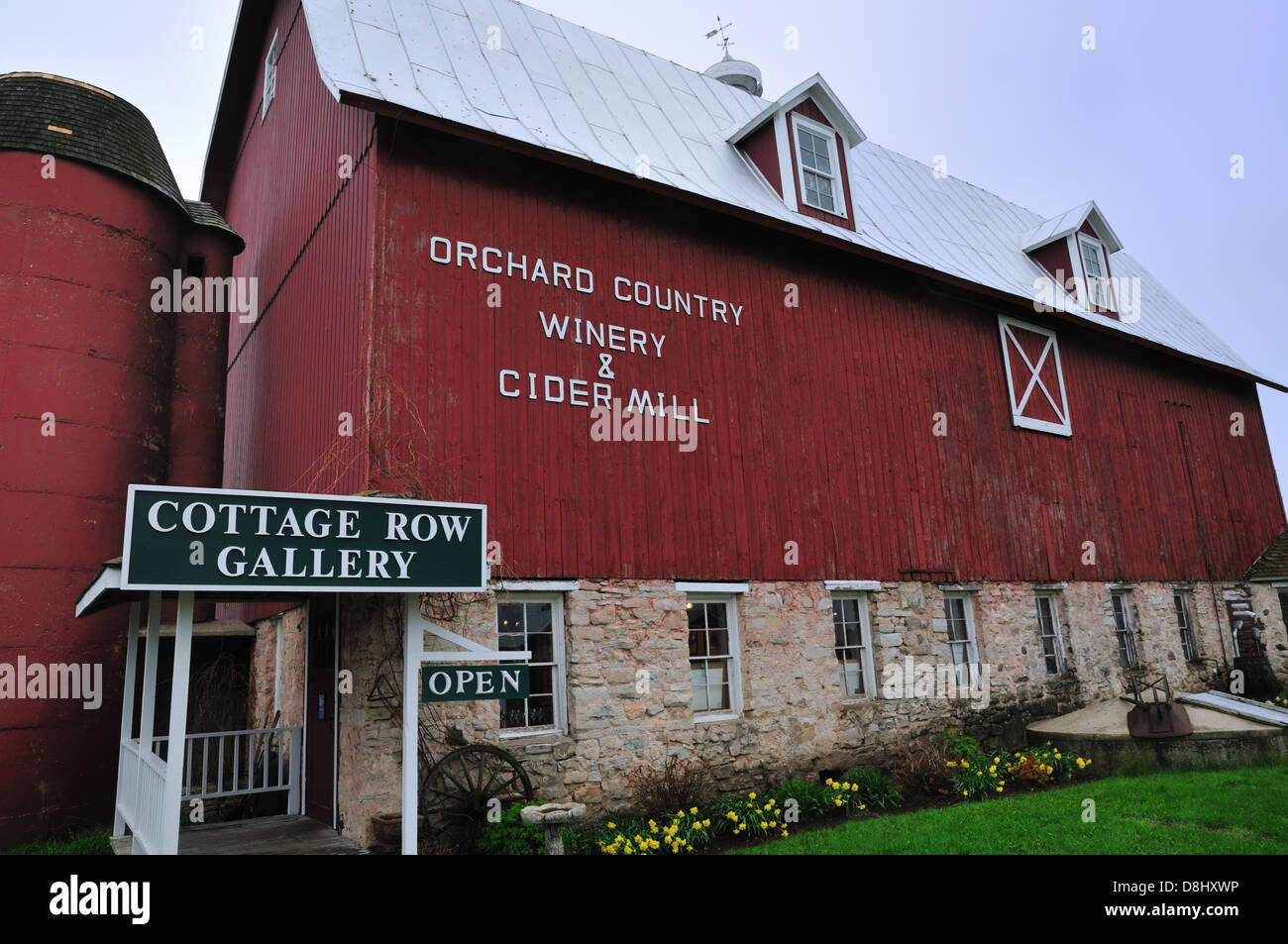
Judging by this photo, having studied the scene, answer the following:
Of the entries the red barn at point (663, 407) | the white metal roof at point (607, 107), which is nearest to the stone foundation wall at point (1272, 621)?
the red barn at point (663, 407)

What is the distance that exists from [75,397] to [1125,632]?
16682 mm

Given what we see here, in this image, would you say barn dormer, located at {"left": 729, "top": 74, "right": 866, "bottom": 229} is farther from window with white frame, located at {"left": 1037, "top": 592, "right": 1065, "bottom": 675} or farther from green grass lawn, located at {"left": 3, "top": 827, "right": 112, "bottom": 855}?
green grass lawn, located at {"left": 3, "top": 827, "right": 112, "bottom": 855}

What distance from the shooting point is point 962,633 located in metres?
13.4

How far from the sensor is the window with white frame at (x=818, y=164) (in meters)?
13.5

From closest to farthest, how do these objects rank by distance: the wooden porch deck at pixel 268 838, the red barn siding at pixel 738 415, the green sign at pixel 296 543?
the green sign at pixel 296 543 → the wooden porch deck at pixel 268 838 → the red barn siding at pixel 738 415

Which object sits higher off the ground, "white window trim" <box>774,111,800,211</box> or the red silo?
"white window trim" <box>774,111,800,211</box>

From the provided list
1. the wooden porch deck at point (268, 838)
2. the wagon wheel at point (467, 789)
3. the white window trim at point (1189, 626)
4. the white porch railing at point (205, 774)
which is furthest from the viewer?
the white window trim at point (1189, 626)

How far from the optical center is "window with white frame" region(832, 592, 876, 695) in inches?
461

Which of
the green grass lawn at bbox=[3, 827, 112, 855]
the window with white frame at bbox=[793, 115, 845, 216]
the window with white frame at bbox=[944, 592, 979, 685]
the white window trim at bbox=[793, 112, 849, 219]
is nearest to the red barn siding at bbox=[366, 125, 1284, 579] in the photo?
the window with white frame at bbox=[944, 592, 979, 685]

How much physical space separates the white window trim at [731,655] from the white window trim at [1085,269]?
1089 cm

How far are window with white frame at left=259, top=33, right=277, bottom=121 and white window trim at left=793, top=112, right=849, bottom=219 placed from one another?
826cm

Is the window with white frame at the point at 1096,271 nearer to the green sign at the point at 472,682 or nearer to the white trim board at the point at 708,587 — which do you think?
the white trim board at the point at 708,587

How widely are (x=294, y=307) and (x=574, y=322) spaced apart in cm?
409
